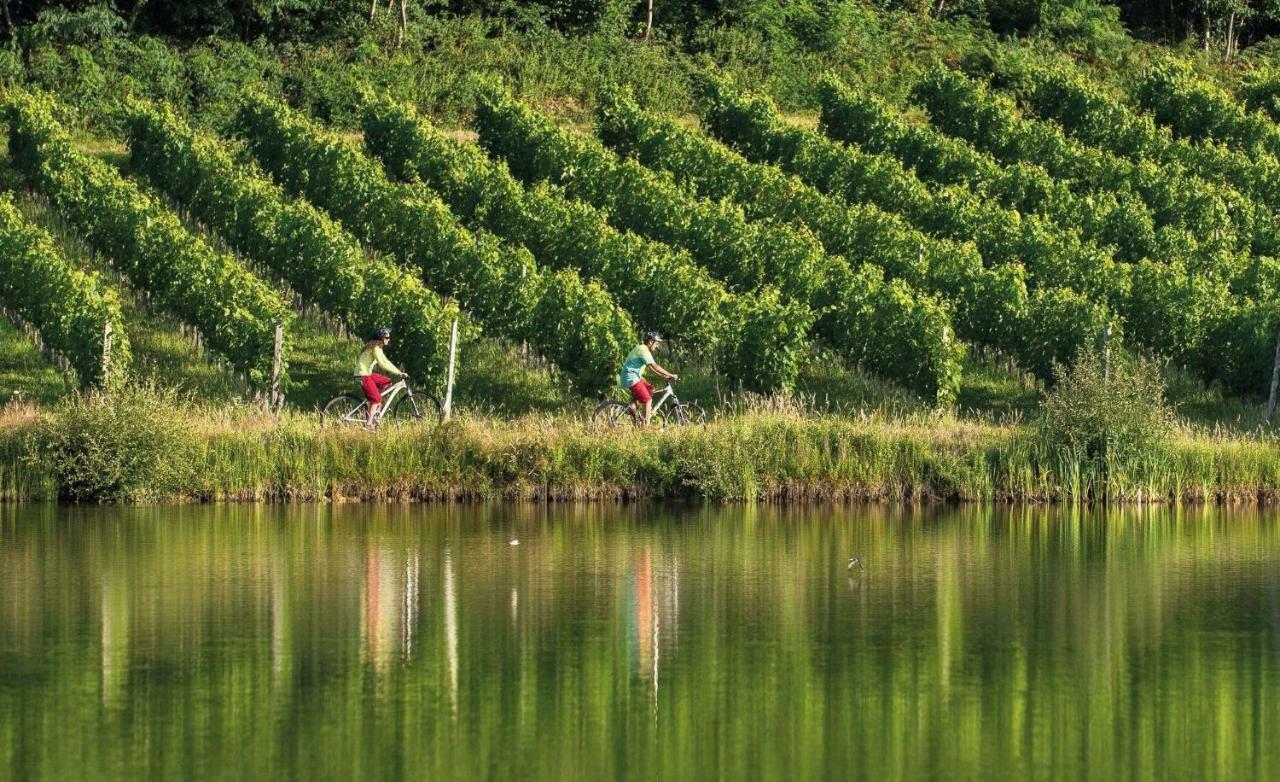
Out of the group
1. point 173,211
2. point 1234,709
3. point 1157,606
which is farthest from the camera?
point 173,211

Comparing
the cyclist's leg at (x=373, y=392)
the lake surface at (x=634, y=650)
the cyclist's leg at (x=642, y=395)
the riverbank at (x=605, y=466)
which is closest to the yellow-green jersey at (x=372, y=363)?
the cyclist's leg at (x=373, y=392)

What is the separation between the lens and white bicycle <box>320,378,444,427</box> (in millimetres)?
33906

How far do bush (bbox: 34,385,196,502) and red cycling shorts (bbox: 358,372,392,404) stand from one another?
142 inches

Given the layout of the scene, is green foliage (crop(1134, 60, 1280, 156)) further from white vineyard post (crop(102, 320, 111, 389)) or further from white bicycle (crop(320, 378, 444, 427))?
white vineyard post (crop(102, 320, 111, 389))

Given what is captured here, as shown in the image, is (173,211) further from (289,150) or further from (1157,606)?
(1157,606)

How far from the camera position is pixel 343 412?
37.2 m

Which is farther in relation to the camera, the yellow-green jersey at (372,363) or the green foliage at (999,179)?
the green foliage at (999,179)

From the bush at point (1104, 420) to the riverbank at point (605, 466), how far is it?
0.52 feet

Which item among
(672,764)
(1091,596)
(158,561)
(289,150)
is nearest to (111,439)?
(158,561)

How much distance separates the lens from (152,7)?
2506 inches

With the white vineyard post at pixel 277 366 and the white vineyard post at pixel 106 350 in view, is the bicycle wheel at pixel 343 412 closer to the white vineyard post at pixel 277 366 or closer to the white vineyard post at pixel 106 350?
the white vineyard post at pixel 277 366

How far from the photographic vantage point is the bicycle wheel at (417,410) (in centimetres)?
3428

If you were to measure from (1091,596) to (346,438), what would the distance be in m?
12.8

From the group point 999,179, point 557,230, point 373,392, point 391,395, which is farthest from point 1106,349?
point 999,179
